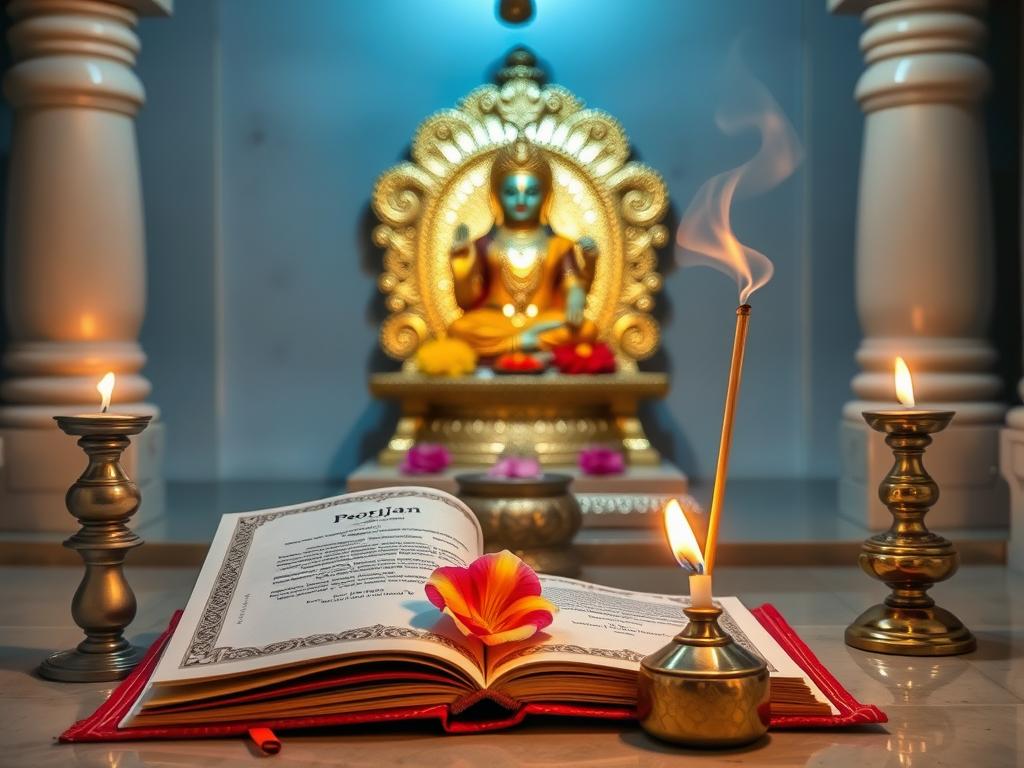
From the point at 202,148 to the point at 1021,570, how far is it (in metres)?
3.15

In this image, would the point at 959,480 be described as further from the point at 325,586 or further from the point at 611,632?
the point at 325,586

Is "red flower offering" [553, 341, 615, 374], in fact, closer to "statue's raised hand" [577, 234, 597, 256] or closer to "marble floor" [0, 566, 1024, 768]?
"statue's raised hand" [577, 234, 597, 256]

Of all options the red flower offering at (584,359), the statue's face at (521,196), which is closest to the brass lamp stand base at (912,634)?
the red flower offering at (584,359)

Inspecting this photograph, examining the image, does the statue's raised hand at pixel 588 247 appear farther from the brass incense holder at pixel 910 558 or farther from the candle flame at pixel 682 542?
the candle flame at pixel 682 542

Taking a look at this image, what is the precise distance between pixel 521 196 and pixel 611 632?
3.06 metres

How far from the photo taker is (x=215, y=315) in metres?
4.70

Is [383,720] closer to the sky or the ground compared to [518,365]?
closer to the ground

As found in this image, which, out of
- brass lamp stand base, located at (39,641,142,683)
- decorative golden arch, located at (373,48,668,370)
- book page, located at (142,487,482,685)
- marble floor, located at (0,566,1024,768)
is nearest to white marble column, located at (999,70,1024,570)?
marble floor, located at (0,566,1024,768)

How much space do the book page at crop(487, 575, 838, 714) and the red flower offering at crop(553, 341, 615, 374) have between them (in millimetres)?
2362

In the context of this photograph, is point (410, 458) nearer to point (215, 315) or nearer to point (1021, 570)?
point (215, 315)

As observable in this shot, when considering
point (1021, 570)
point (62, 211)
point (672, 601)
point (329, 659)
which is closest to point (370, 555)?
point (329, 659)

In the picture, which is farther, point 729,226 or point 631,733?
point 729,226

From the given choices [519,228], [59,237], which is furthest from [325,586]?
[519,228]

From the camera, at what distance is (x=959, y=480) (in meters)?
3.31
